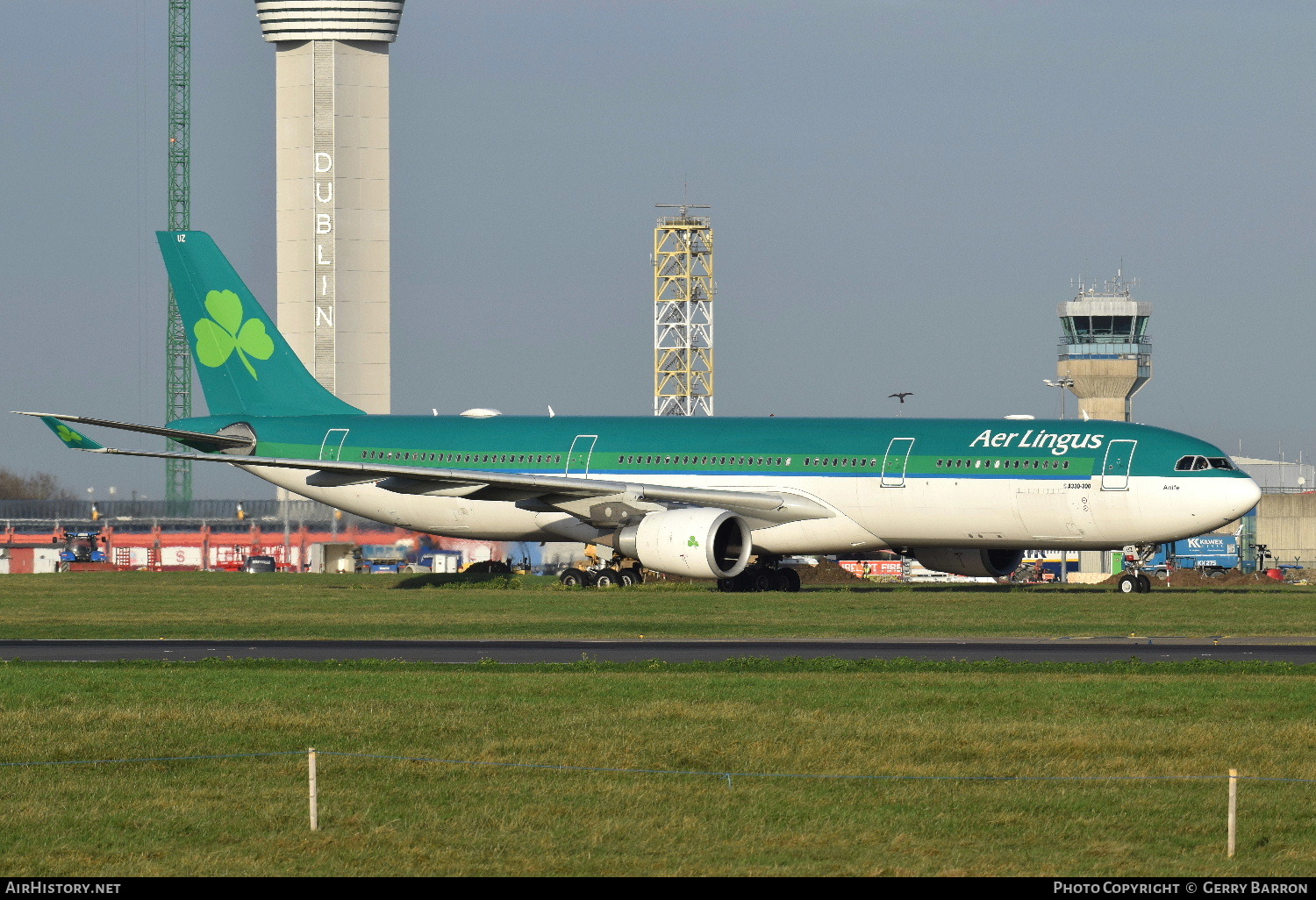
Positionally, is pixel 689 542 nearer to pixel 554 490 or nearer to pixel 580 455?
pixel 554 490

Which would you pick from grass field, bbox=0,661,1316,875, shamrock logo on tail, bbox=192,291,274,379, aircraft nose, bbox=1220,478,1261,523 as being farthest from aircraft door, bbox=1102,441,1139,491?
shamrock logo on tail, bbox=192,291,274,379

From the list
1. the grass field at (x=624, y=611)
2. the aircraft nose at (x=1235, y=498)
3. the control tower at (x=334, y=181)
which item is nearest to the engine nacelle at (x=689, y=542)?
the grass field at (x=624, y=611)

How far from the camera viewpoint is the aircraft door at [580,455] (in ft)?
179

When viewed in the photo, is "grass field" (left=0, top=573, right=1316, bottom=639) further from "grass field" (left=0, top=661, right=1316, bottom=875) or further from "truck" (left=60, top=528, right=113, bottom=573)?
"truck" (left=60, top=528, right=113, bottom=573)

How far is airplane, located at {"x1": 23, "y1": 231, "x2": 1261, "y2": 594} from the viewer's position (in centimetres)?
4862

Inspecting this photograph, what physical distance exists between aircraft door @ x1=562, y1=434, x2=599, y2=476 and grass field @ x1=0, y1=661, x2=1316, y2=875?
25.8 m

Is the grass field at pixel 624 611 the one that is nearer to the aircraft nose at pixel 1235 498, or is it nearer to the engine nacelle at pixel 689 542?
the engine nacelle at pixel 689 542

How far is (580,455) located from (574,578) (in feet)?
14.8

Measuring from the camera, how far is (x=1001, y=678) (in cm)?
2752

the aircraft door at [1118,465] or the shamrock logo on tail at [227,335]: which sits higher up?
the shamrock logo on tail at [227,335]

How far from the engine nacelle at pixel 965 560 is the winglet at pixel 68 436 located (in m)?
23.3

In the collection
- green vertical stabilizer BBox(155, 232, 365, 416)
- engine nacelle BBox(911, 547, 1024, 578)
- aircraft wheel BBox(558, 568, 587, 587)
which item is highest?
green vertical stabilizer BBox(155, 232, 365, 416)

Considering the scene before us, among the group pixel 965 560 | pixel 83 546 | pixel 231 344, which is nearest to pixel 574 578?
pixel 965 560
